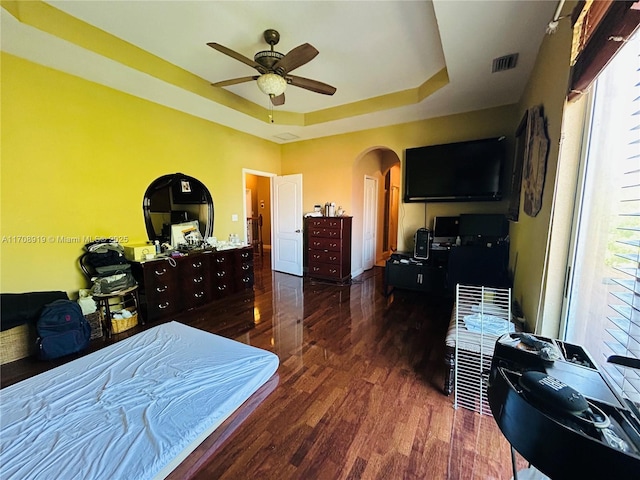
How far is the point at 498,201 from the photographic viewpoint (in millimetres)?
3777

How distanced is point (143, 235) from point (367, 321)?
318 centimetres

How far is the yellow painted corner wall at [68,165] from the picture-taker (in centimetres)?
243

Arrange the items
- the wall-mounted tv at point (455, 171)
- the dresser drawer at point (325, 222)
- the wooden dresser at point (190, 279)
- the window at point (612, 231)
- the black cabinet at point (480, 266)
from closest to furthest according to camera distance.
Answer: 1. the window at point (612, 231)
2. the black cabinet at point (480, 266)
3. the wooden dresser at point (190, 279)
4. the wall-mounted tv at point (455, 171)
5. the dresser drawer at point (325, 222)

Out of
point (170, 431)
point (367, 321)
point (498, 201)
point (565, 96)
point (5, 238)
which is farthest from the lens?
point (498, 201)

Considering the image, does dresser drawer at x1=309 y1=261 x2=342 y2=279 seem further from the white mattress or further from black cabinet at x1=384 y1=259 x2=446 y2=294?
the white mattress

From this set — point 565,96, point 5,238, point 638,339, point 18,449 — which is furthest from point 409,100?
point 5,238

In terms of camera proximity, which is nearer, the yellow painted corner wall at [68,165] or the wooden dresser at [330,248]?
the yellow painted corner wall at [68,165]

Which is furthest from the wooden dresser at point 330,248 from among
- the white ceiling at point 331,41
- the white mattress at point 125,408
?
the white mattress at point 125,408

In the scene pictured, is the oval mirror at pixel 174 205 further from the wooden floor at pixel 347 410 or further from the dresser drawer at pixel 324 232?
the dresser drawer at pixel 324 232

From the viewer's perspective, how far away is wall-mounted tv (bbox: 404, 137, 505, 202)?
3.54 meters

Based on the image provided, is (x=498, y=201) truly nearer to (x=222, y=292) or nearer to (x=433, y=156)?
(x=433, y=156)

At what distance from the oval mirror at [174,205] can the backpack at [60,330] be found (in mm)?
1322

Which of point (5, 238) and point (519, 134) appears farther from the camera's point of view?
point (519, 134)

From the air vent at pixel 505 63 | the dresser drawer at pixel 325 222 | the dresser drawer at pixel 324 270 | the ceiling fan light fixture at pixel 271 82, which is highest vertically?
the air vent at pixel 505 63
